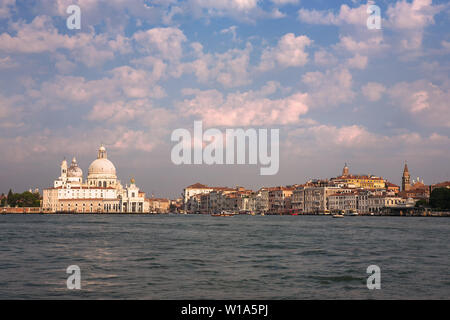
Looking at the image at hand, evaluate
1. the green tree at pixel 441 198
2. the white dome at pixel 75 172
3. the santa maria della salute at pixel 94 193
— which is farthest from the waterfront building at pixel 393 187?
Result: the white dome at pixel 75 172

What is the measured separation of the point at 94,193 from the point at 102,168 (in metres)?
6.10

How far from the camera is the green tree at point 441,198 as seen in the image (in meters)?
67.6

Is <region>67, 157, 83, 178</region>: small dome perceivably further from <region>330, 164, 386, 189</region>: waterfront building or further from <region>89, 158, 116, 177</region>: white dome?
<region>330, 164, 386, 189</region>: waterfront building

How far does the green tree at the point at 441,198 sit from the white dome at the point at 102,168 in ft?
205

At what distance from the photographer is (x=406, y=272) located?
12109 millimetres

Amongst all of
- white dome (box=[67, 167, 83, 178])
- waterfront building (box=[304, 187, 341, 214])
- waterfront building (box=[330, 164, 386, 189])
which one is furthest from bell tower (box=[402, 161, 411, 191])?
white dome (box=[67, 167, 83, 178])

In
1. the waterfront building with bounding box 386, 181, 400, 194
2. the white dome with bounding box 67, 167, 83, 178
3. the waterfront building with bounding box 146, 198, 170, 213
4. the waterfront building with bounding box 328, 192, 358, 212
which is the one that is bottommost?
the waterfront building with bounding box 146, 198, 170, 213

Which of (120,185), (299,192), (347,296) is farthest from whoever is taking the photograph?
(120,185)

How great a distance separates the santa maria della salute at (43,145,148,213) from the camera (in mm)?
99312

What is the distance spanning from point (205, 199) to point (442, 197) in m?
70.9

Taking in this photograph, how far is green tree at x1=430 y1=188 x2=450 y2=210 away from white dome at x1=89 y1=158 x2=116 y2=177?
205ft

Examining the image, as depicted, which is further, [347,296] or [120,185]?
[120,185]
